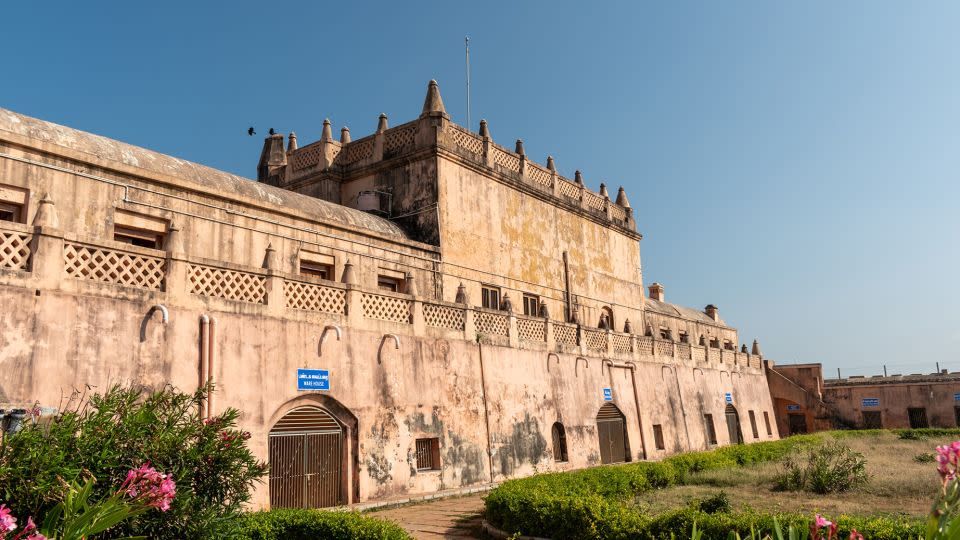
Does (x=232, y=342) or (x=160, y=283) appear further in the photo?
(x=232, y=342)

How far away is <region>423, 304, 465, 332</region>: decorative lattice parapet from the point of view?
15.8 meters

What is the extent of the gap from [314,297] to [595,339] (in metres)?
10.9

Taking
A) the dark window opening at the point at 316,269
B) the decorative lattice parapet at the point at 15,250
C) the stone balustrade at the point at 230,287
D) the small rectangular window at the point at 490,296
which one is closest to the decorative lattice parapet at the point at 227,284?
the stone balustrade at the point at 230,287

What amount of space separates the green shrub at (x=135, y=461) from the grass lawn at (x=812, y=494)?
7151mm

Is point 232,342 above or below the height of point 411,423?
above

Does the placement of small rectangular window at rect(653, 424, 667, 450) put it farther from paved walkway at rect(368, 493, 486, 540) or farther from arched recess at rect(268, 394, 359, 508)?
arched recess at rect(268, 394, 359, 508)

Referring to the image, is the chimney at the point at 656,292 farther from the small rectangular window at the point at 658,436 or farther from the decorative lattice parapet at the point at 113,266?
the decorative lattice parapet at the point at 113,266

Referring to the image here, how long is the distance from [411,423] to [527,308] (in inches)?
321

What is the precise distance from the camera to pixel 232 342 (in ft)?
38.4

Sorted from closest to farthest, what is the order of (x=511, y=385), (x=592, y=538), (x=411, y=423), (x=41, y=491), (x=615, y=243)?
1. (x=41, y=491)
2. (x=592, y=538)
3. (x=411, y=423)
4. (x=511, y=385)
5. (x=615, y=243)

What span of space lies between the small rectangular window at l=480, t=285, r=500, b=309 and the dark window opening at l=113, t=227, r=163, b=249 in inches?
350

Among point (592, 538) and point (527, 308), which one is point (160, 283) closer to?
point (592, 538)

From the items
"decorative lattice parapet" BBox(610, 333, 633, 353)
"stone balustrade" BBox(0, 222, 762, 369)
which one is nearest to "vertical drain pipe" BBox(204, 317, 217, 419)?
"stone balustrade" BBox(0, 222, 762, 369)

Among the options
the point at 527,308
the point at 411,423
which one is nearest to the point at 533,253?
A: the point at 527,308
